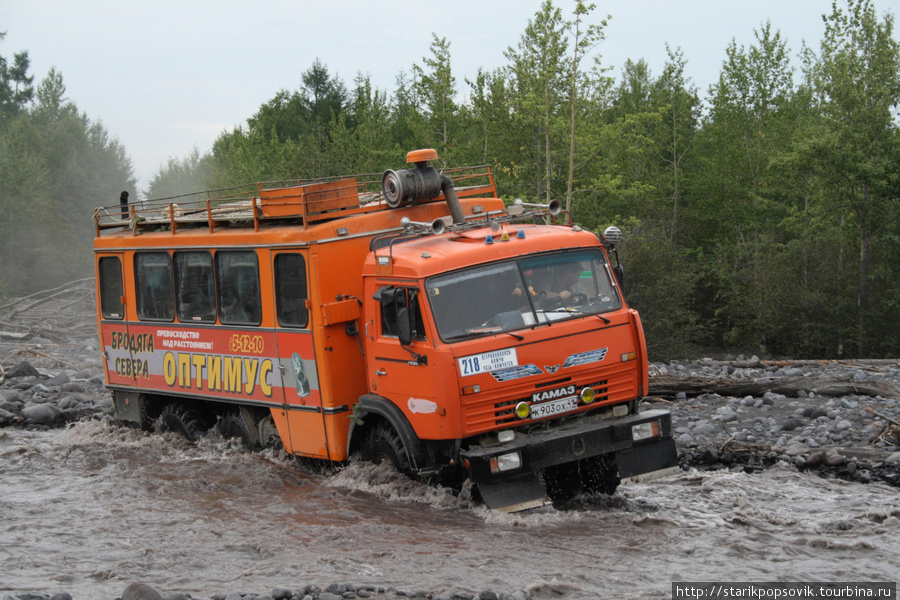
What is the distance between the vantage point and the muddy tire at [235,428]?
36.4 feet

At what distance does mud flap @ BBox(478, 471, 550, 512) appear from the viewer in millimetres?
7723

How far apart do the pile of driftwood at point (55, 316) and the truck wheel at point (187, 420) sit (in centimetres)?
1818

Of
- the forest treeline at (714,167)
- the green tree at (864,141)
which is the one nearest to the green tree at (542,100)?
the forest treeline at (714,167)

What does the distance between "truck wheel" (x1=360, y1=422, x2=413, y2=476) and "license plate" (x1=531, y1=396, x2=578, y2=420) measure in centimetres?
135

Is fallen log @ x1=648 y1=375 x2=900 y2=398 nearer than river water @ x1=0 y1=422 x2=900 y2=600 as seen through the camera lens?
No

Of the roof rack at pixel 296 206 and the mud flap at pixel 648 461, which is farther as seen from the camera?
the roof rack at pixel 296 206

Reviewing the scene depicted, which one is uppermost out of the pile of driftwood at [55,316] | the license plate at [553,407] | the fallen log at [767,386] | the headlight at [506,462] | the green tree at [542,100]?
the green tree at [542,100]

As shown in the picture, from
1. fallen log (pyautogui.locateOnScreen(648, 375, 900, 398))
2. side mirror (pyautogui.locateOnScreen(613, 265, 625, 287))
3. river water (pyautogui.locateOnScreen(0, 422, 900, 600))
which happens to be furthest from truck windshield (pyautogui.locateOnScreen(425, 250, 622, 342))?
fallen log (pyautogui.locateOnScreen(648, 375, 900, 398))

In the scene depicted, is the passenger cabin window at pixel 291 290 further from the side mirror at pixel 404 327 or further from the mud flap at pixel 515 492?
the mud flap at pixel 515 492

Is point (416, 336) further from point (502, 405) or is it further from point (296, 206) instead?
point (296, 206)

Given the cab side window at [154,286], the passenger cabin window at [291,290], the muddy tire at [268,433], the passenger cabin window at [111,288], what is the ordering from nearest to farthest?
1. the passenger cabin window at [291,290]
2. the muddy tire at [268,433]
3. the cab side window at [154,286]
4. the passenger cabin window at [111,288]

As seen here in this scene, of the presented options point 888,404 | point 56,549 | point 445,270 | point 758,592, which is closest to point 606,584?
point 758,592

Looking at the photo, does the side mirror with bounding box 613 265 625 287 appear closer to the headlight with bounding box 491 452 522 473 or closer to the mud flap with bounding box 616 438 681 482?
the mud flap with bounding box 616 438 681 482

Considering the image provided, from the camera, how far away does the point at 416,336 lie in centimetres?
813
